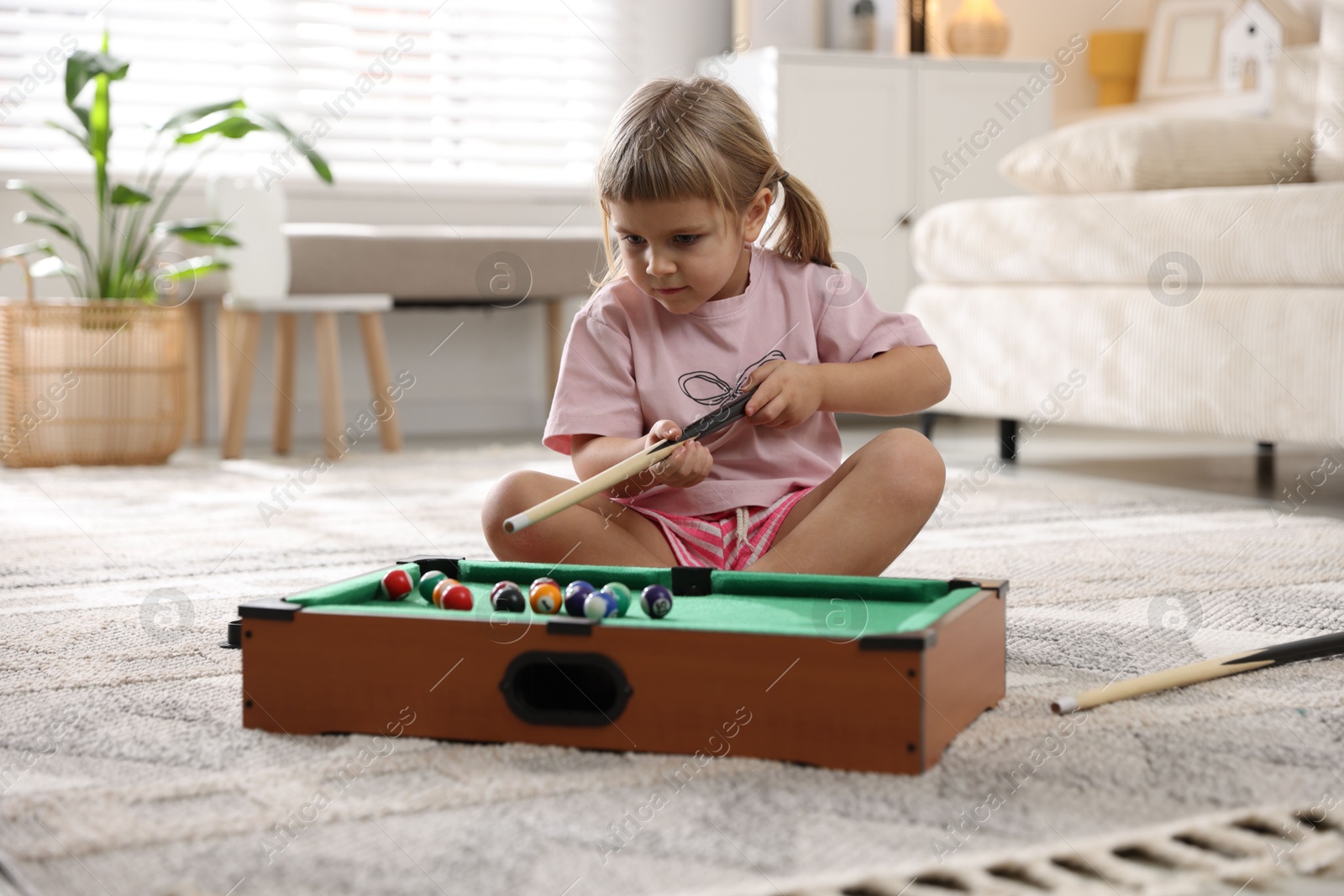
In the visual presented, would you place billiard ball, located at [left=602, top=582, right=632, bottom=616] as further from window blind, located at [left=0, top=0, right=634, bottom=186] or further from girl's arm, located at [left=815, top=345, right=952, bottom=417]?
window blind, located at [left=0, top=0, right=634, bottom=186]

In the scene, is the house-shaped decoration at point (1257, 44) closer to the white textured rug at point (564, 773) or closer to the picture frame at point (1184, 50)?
the picture frame at point (1184, 50)

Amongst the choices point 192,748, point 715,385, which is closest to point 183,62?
point 715,385

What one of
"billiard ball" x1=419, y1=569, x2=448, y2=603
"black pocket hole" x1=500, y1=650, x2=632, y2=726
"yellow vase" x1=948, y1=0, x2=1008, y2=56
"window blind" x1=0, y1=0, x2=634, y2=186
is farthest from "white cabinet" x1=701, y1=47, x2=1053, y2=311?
"black pocket hole" x1=500, y1=650, x2=632, y2=726

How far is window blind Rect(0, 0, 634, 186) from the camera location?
296cm

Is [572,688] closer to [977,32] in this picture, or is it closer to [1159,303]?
[1159,303]

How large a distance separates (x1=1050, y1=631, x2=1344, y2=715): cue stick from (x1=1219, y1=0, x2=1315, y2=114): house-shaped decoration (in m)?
2.56

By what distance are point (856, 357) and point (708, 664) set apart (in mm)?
489

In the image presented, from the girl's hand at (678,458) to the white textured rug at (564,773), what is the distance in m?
0.26

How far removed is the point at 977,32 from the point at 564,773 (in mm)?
2995

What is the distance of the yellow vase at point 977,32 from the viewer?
11.0ft

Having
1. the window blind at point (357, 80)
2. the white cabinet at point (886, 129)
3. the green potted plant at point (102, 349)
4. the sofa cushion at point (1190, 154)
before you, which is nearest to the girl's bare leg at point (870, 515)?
the sofa cushion at point (1190, 154)

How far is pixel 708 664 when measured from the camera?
720 mm

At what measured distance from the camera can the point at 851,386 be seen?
42.7 inches

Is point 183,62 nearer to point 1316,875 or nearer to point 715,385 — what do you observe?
point 715,385
